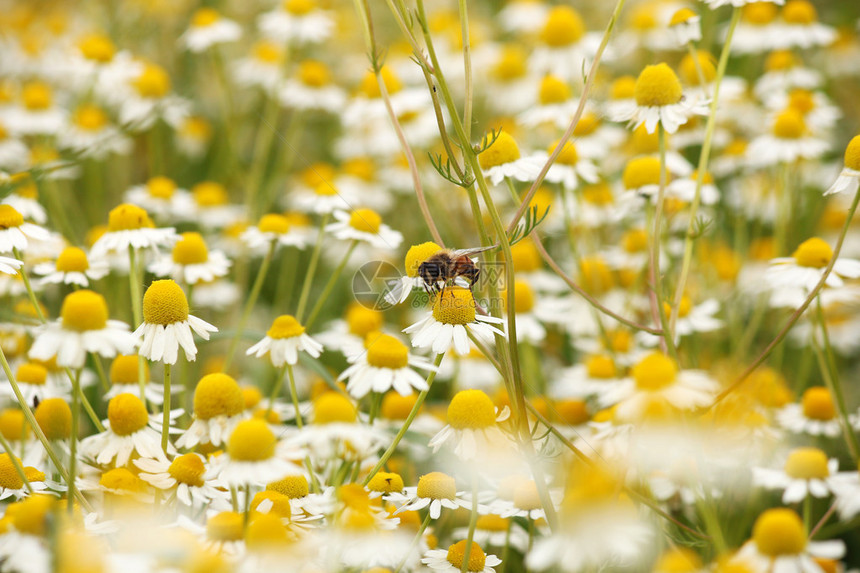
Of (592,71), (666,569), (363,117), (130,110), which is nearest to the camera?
(666,569)

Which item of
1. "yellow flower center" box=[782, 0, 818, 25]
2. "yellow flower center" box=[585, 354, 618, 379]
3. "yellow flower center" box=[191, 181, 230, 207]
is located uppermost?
"yellow flower center" box=[782, 0, 818, 25]

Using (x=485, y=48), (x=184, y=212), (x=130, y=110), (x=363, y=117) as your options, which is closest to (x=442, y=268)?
(x=184, y=212)

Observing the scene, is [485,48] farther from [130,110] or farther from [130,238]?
[130,238]

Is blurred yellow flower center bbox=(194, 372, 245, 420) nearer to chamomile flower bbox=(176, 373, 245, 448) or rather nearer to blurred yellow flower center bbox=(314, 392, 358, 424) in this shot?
chamomile flower bbox=(176, 373, 245, 448)

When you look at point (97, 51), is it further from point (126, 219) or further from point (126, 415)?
point (126, 415)

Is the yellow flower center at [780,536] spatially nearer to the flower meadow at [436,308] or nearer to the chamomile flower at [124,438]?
the flower meadow at [436,308]

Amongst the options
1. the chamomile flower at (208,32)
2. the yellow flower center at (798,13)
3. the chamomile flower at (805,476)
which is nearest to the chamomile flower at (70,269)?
the chamomile flower at (805,476)

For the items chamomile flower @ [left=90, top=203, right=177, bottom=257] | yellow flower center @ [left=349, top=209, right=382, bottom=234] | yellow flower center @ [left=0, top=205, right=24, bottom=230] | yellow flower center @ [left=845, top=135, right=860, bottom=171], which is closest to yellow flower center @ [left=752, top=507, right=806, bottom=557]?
yellow flower center @ [left=845, top=135, right=860, bottom=171]
